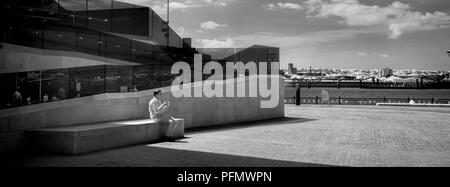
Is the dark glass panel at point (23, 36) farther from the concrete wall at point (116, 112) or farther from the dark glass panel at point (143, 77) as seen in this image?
the concrete wall at point (116, 112)

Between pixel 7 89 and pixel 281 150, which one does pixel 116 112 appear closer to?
pixel 7 89

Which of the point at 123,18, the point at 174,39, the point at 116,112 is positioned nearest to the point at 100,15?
the point at 123,18

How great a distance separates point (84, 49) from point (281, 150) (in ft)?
40.5

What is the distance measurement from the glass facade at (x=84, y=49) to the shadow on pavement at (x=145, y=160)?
2528mm

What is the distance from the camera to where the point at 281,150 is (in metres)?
11.5

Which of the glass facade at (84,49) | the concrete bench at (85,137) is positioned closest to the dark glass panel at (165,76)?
the glass facade at (84,49)

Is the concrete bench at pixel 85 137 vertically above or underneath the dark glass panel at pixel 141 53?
underneath

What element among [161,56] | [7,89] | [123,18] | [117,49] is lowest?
[7,89]

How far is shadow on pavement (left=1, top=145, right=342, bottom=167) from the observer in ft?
30.0

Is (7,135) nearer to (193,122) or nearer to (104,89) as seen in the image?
(104,89)

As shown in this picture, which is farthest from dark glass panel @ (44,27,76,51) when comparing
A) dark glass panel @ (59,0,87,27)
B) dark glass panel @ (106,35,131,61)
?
dark glass panel @ (106,35,131,61)

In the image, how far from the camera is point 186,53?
2623cm

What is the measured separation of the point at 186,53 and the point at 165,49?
12.5 feet

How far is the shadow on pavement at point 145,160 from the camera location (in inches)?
360
